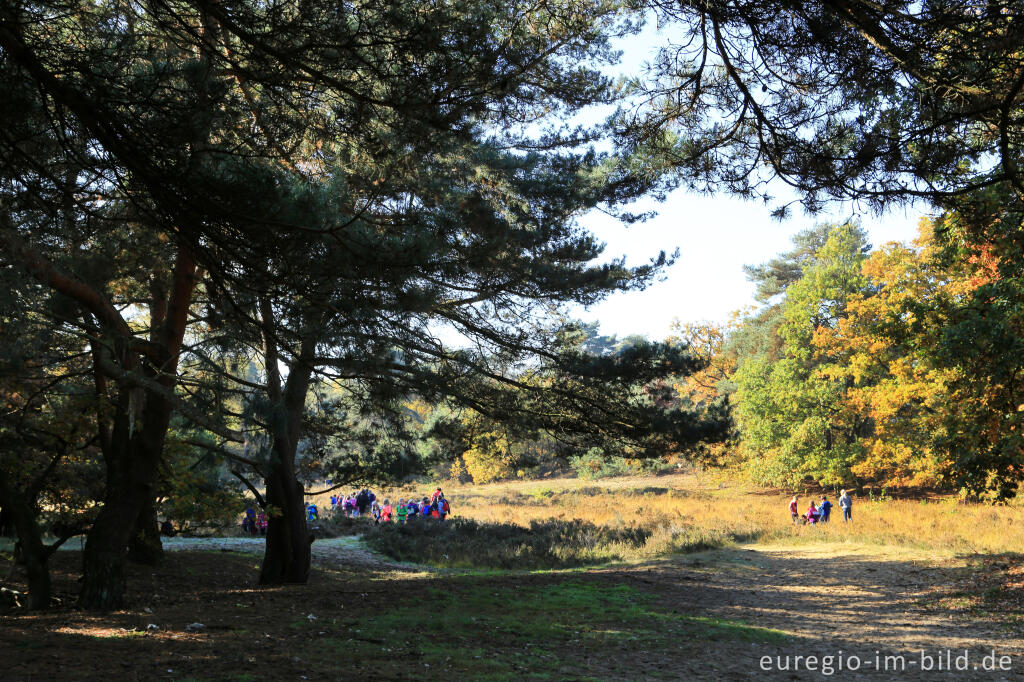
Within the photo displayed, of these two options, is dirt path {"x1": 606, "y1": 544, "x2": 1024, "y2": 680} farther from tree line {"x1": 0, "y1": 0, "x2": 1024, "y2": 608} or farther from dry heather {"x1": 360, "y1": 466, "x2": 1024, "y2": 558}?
tree line {"x1": 0, "y1": 0, "x2": 1024, "y2": 608}

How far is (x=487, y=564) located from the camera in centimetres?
1986

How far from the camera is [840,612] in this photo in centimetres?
1081

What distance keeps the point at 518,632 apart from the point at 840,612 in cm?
577

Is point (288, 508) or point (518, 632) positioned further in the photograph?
point (288, 508)

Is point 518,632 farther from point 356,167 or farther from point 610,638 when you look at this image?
point 356,167

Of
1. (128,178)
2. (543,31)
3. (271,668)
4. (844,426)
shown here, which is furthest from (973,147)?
(844,426)

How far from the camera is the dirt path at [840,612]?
7.39 metres

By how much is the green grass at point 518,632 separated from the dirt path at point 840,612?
2.55 feet

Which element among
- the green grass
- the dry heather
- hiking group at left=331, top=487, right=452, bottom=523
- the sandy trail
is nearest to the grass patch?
the dry heather

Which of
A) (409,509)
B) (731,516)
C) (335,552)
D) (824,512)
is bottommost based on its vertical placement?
(335,552)

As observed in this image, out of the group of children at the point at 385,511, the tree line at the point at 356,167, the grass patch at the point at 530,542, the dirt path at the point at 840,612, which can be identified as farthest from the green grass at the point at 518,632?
the group of children at the point at 385,511

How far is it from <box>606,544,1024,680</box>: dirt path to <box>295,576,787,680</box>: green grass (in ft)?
2.55

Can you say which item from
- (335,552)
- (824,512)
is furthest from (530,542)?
(824,512)

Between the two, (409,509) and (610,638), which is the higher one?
(610,638)
